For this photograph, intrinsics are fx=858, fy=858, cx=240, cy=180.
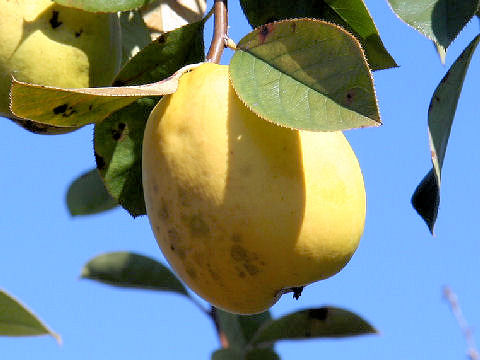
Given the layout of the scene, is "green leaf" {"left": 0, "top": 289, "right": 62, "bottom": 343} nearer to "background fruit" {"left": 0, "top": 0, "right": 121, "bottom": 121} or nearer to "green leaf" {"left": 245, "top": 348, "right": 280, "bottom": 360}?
"background fruit" {"left": 0, "top": 0, "right": 121, "bottom": 121}

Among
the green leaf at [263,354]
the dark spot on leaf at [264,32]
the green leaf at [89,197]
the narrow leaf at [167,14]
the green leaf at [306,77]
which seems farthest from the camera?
the green leaf at [89,197]

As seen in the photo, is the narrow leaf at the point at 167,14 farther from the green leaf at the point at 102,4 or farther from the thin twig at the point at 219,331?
the thin twig at the point at 219,331

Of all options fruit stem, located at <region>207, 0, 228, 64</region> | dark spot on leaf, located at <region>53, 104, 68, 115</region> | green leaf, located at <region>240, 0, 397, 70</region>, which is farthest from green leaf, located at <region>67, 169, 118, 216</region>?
dark spot on leaf, located at <region>53, 104, 68, 115</region>

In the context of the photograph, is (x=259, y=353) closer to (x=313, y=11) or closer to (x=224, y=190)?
(x=313, y=11)

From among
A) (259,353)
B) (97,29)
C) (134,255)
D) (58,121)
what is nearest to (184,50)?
(97,29)

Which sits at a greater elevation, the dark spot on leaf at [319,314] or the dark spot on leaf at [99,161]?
the dark spot on leaf at [99,161]

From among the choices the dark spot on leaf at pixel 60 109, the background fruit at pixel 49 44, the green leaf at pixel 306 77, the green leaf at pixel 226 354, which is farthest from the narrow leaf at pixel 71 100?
the green leaf at pixel 226 354

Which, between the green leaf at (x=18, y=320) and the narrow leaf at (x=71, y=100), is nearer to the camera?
the narrow leaf at (x=71, y=100)

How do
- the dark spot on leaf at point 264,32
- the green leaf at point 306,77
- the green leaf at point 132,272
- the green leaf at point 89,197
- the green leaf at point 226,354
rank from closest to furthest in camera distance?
the green leaf at point 306,77, the dark spot on leaf at point 264,32, the green leaf at point 226,354, the green leaf at point 89,197, the green leaf at point 132,272
